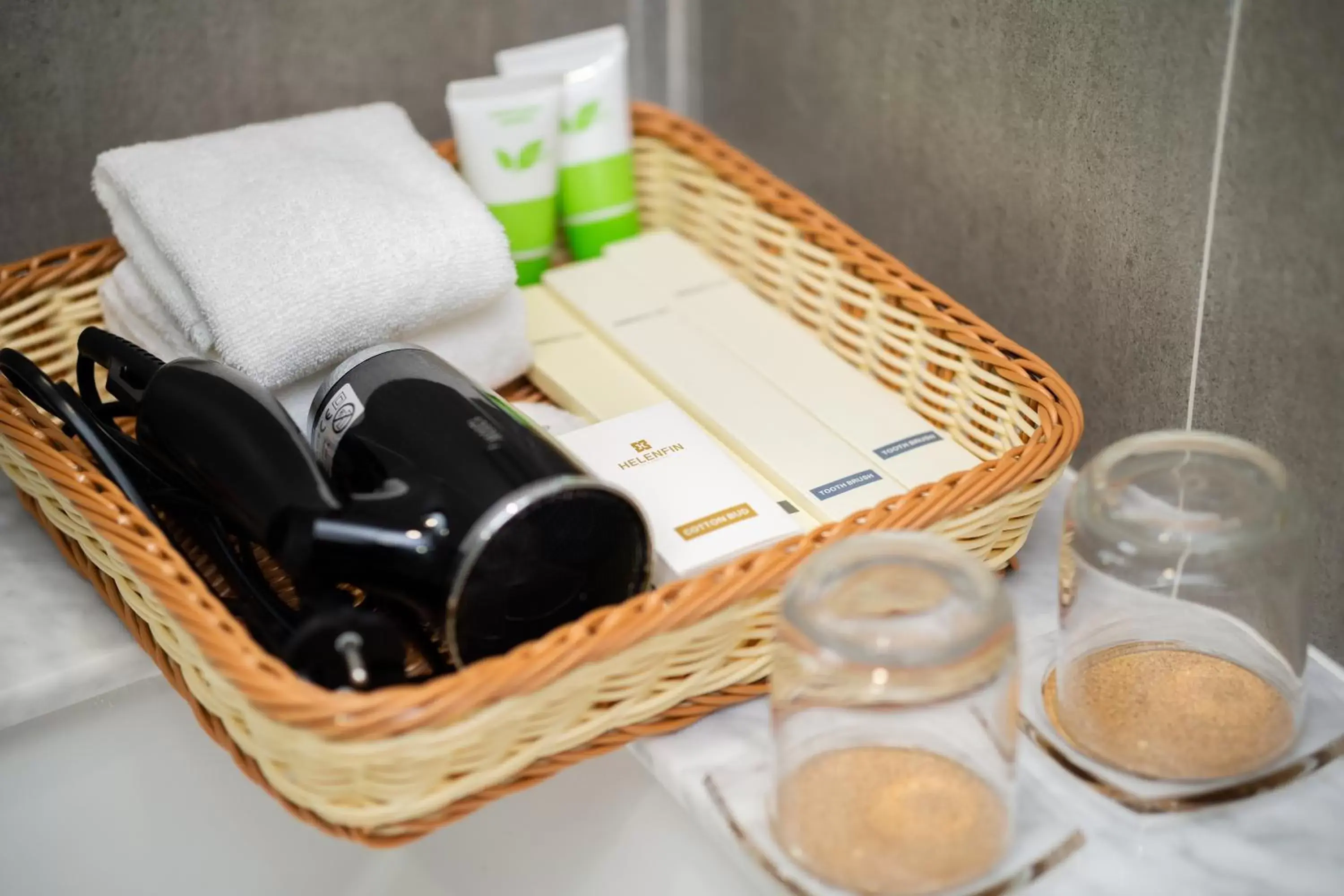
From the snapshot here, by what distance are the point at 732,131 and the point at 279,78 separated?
34 centimetres

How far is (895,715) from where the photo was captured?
1.77 feet

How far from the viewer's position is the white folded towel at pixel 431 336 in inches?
28.6

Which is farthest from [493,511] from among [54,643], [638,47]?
[638,47]

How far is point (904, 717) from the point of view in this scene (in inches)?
21.2

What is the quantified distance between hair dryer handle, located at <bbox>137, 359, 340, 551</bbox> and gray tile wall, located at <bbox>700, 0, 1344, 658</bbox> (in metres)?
0.43

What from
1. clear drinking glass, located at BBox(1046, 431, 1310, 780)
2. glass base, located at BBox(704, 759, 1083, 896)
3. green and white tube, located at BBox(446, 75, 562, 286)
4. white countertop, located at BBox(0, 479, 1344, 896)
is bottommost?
white countertop, located at BBox(0, 479, 1344, 896)

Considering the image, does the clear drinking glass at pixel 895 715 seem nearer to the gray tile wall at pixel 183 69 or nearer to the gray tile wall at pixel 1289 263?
the gray tile wall at pixel 1289 263

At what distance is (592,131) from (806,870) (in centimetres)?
53

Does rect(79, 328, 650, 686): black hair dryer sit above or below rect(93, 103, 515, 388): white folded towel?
below

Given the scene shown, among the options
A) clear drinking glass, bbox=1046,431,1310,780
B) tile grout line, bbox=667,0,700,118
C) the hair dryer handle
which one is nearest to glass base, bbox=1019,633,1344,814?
clear drinking glass, bbox=1046,431,1310,780

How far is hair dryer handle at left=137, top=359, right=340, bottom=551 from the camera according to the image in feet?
1.82

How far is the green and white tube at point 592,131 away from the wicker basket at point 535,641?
0.45 ft

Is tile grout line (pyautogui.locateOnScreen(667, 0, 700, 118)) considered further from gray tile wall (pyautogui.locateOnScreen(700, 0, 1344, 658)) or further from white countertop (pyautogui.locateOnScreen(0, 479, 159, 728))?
white countertop (pyautogui.locateOnScreen(0, 479, 159, 728))

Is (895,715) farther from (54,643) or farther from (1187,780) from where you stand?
(54,643)
